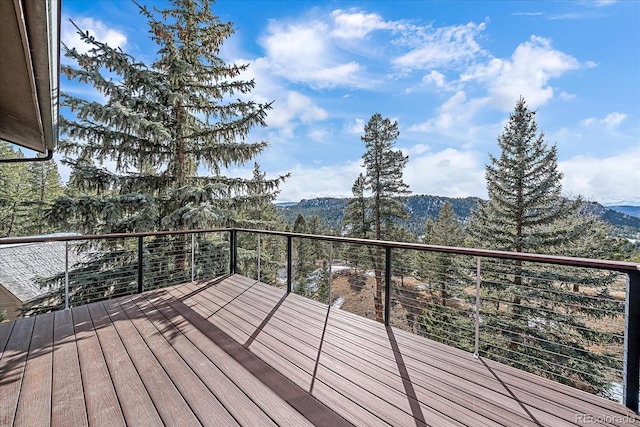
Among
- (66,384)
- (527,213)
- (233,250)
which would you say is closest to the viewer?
(66,384)

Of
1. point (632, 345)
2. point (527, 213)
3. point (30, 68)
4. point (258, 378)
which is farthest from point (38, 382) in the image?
point (527, 213)


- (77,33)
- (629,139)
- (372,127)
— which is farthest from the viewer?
(372,127)

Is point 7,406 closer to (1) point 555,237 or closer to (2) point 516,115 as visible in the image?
(1) point 555,237

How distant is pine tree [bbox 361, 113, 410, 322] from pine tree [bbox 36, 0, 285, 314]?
26.8ft

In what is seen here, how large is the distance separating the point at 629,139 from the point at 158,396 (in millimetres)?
15197

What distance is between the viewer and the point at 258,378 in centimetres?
195

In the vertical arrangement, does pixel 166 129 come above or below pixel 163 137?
above

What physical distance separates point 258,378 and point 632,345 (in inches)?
90.4

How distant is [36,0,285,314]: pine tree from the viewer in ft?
18.2

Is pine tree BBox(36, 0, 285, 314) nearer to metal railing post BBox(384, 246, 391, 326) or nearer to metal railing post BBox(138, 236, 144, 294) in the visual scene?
metal railing post BBox(138, 236, 144, 294)

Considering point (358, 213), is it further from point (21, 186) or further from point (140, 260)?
point (21, 186)

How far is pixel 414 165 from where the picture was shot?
14906mm

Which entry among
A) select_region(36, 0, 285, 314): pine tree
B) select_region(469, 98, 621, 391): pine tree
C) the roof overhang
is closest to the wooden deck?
the roof overhang

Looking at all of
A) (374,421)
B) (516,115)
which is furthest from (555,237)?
(374,421)
